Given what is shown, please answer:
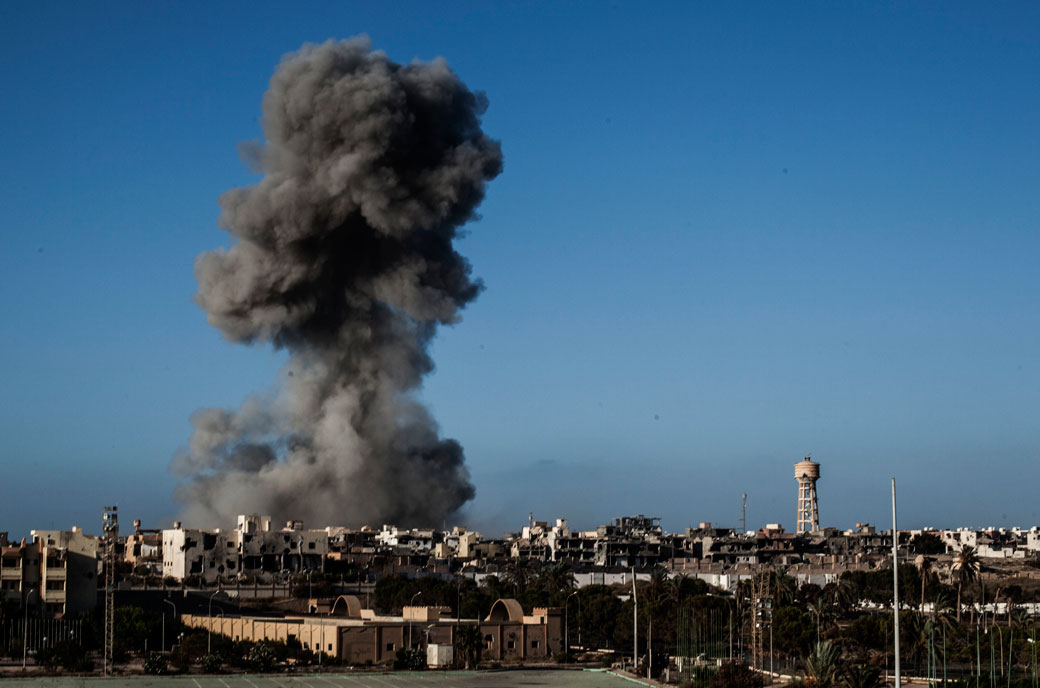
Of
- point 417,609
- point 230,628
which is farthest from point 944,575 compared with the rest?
point 230,628

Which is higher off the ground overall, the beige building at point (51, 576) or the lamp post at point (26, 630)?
the beige building at point (51, 576)

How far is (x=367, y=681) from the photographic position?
1750 inches

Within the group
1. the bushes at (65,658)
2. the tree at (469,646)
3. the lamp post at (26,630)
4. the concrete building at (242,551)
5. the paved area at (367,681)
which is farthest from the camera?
the concrete building at (242,551)

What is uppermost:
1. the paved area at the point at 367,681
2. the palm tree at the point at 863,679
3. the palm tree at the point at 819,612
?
the palm tree at the point at 819,612

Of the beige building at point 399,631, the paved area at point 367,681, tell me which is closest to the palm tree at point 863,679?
the paved area at point 367,681

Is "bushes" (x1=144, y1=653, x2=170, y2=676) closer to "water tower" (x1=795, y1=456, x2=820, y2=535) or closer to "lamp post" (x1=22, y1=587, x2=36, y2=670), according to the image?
"lamp post" (x1=22, y1=587, x2=36, y2=670)

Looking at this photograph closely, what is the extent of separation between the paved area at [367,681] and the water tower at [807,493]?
2849 inches

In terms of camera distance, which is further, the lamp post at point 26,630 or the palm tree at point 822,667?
the lamp post at point 26,630

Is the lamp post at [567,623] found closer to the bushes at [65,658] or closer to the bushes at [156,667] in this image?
the bushes at [156,667]

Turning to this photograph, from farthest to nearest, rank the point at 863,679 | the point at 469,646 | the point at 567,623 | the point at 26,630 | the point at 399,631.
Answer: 1. the point at 567,623
2. the point at 26,630
3. the point at 399,631
4. the point at 469,646
5. the point at 863,679

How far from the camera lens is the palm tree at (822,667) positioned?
39344mm

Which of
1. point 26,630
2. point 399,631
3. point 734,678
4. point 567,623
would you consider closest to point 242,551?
point 567,623

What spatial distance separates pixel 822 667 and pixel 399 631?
16.4m

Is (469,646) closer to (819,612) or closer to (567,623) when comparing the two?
(567,623)
